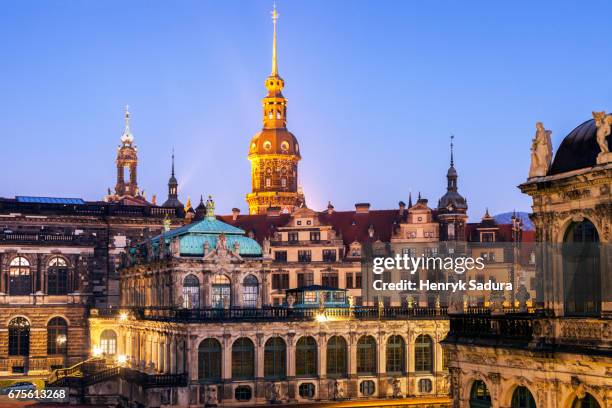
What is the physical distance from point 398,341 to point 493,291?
97.6 feet

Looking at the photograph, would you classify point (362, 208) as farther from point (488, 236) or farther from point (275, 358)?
point (275, 358)

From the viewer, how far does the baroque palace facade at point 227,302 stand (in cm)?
7656

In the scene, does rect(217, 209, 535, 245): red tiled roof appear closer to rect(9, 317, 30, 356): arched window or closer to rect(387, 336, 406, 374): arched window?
rect(9, 317, 30, 356): arched window

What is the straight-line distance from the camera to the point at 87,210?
341 feet

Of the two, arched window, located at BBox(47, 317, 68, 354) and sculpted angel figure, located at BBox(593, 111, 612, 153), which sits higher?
sculpted angel figure, located at BBox(593, 111, 612, 153)

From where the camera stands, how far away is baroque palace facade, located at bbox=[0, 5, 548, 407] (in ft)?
251

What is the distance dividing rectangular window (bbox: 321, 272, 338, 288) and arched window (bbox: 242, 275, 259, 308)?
32.2m

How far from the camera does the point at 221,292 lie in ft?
265

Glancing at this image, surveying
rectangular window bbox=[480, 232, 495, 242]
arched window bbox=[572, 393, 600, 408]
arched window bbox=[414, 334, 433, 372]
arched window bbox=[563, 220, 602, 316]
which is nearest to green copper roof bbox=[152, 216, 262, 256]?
arched window bbox=[414, 334, 433, 372]

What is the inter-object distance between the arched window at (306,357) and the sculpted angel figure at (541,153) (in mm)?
43303

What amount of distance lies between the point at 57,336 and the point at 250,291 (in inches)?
1051

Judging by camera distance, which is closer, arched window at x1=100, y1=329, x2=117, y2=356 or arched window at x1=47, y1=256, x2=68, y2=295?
arched window at x1=100, y1=329, x2=117, y2=356

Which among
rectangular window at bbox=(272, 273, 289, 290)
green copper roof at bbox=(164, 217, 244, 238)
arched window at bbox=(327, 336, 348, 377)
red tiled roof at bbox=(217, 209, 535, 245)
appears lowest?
arched window at bbox=(327, 336, 348, 377)

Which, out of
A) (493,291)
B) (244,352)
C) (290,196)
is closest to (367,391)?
(244,352)
